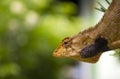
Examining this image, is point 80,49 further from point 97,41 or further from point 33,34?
point 33,34

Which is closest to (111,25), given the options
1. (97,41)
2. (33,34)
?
(97,41)

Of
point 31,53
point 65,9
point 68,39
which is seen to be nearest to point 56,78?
point 31,53

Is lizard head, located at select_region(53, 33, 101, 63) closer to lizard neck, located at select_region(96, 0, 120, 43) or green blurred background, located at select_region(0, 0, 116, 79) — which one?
lizard neck, located at select_region(96, 0, 120, 43)

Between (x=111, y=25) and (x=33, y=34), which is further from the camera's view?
(x=33, y=34)

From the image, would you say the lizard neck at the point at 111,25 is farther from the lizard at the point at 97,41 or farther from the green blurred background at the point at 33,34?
the green blurred background at the point at 33,34

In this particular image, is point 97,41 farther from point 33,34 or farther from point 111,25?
point 33,34

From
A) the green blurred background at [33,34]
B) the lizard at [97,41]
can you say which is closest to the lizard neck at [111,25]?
the lizard at [97,41]

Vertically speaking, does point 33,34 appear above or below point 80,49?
above
